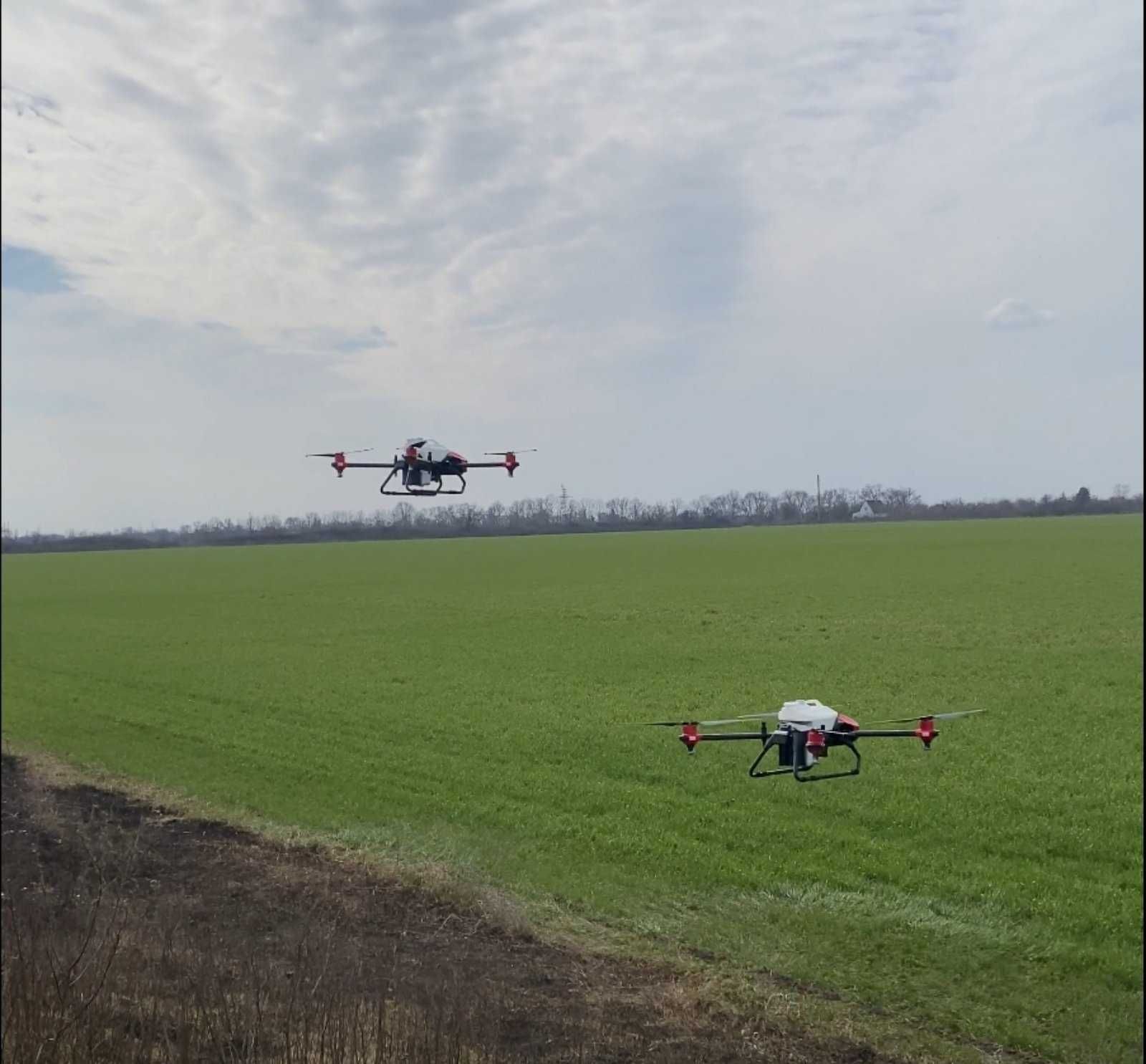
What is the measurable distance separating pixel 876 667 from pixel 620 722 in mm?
3631

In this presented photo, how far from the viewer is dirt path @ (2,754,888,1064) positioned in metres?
5.74

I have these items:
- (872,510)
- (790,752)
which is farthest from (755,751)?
(790,752)

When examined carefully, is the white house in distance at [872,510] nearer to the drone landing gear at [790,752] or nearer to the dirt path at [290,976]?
the drone landing gear at [790,752]

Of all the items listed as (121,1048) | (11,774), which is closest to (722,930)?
(121,1048)

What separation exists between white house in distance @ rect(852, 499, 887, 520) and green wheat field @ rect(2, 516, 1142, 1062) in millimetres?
687

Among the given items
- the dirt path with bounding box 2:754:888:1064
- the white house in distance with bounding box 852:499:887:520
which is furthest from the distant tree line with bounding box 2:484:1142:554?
→ the dirt path with bounding box 2:754:888:1064

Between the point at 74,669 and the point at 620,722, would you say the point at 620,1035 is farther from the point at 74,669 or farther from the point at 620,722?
the point at 74,669

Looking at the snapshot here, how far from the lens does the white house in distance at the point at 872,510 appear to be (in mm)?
4094

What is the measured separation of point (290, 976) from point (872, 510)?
6012mm

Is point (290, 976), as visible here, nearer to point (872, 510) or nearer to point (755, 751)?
point (755, 751)

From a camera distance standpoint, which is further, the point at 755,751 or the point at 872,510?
the point at 755,751

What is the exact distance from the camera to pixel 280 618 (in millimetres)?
22281

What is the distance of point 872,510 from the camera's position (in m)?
4.10

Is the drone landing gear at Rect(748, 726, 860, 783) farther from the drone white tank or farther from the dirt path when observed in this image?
the dirt path
